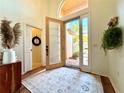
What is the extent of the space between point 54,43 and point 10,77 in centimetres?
362

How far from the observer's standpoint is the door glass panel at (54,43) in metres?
6.03

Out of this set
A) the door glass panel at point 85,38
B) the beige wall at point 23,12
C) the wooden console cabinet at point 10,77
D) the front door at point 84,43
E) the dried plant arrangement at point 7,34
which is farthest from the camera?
the door glass panel at point 85,38

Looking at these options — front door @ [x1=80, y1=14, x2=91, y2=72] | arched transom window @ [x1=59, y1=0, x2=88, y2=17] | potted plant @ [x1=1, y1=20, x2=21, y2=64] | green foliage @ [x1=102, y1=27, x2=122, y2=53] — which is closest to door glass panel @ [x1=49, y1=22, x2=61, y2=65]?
arched transom window @ [x1=59, y1=0, x2=88, y2=17]

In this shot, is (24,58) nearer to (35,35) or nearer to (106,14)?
(35,35)

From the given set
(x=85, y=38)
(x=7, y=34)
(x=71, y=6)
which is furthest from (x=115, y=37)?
(x=71, y=6)

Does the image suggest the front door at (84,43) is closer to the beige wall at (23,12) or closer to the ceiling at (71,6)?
the ceiling at (71,6)

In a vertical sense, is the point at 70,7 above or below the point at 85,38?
above

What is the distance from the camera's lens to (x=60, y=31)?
6.47 meters

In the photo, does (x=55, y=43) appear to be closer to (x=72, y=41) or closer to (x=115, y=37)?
(x=115, y=37)

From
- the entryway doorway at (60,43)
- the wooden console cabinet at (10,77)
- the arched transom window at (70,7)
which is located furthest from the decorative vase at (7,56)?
the arched transom window at (70,7)

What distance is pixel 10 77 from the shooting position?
2814 mm

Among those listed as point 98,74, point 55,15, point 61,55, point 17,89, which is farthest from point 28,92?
point 55,15

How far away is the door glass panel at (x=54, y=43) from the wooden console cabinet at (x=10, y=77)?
2.85 m

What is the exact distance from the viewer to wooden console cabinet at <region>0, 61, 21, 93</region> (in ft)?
8.40
